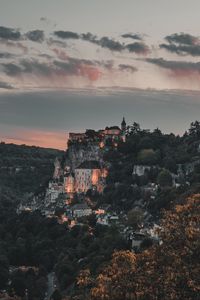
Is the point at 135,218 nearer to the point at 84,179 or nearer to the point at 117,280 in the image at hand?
the point at 84,179

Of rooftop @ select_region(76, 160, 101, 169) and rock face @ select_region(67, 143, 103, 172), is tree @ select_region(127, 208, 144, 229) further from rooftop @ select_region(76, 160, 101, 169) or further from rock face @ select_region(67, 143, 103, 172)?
rock face @ select_region(67, 143, 103, 172)

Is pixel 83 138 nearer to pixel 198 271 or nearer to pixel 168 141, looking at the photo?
pixel 168 141

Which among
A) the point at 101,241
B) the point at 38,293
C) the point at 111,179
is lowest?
the point at 38,293

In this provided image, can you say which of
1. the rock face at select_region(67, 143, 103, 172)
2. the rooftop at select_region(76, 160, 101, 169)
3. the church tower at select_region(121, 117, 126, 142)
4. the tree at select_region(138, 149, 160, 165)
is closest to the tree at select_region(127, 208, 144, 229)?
the tree at select_region(138, 149, 160, 165)

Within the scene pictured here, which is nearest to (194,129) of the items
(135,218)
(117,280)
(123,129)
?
(123,129)

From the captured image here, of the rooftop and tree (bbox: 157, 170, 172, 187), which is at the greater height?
the rooftop

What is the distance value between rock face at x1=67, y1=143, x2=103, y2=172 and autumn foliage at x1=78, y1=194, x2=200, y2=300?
343ft

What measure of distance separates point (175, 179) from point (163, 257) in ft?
288

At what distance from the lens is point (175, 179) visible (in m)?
109

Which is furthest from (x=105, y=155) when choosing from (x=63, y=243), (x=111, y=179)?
(x=63, y=243)

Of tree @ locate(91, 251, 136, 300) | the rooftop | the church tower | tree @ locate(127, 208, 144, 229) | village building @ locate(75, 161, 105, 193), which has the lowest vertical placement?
tree @ locate(127, 208, 144, 229)

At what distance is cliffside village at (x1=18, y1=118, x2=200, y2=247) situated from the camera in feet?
348

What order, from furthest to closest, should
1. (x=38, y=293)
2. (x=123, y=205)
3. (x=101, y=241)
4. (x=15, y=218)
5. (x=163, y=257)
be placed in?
(x=15, y=218), (x=123, y=205), (x=101, y=241), (x=38, y=293), (x=163, y=257)

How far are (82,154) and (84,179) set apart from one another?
35.0ft
